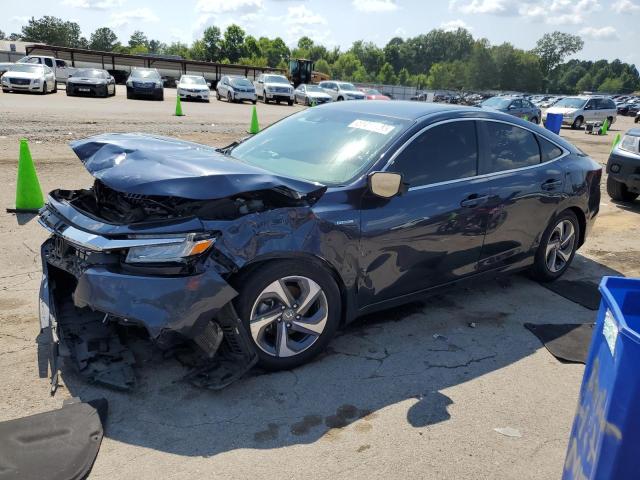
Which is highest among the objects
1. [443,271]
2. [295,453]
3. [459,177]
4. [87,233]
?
[459,177]

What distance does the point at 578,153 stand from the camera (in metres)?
5.50

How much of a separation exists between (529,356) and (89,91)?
84.9ft

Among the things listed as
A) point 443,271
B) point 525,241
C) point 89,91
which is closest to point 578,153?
point 525,241

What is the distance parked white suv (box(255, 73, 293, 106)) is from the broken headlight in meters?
30.0

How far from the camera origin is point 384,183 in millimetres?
3502

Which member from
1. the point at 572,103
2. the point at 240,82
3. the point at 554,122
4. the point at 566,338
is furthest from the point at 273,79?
the point at 566,338

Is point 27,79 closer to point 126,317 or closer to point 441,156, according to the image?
point 441,156

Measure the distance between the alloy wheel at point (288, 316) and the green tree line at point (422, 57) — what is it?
3974 inches

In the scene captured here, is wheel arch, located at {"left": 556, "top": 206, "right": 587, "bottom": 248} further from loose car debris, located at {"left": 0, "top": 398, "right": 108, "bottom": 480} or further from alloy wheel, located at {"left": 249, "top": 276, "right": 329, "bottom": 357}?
loose car debris, located at {"left": 0, "top": 398, "right": 108, "bottom": 480}

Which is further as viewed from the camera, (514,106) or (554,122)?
(514,106)

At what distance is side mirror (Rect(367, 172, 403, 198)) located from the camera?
3.50 m

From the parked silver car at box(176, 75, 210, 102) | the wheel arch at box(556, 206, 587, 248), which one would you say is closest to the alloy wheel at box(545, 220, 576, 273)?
the wheel arch at box(556, 206, 587, 248)

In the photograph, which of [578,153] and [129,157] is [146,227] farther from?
[578,153]

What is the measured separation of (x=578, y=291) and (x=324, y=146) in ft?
9.97
